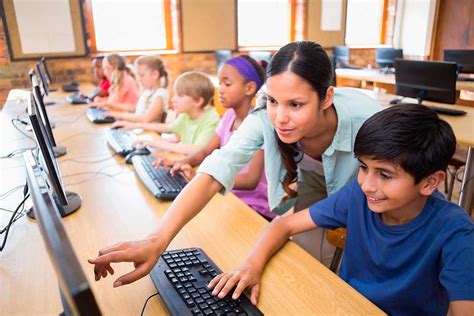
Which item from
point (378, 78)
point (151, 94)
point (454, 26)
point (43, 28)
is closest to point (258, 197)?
point (151, 94)

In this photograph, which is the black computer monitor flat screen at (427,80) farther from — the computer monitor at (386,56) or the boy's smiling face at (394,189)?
the computer monitor at (386,56)

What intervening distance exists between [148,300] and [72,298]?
0.51 m

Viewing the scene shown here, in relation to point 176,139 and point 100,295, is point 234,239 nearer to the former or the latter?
point 100,295

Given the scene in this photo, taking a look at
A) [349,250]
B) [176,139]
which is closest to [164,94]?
[176,139]

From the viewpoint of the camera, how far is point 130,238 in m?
1.12

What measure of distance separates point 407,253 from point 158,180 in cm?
90

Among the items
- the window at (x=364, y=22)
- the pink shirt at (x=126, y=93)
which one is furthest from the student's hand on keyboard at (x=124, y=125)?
the window at (x=364, y=22)

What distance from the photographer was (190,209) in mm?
1068

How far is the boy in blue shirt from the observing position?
0.87 m

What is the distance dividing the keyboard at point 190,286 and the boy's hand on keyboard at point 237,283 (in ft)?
0.04

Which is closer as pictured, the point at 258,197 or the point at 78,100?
Result: the point at 258,197

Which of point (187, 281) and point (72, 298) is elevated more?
point (72, 298)

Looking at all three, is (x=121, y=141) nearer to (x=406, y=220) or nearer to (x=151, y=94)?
(x=151, y=94)

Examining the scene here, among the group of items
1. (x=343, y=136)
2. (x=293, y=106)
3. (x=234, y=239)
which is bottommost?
(x=234, y=239)
